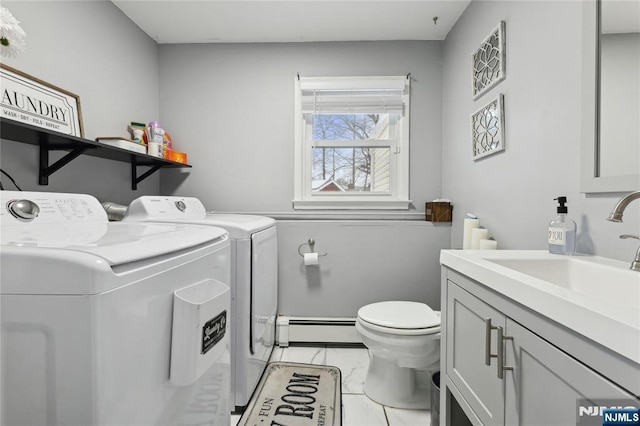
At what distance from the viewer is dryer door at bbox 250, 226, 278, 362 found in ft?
5.23

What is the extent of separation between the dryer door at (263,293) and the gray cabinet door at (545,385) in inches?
45.6

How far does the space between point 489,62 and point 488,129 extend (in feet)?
1.14

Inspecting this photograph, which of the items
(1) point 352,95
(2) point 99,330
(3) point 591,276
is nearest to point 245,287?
(2) point 99,330

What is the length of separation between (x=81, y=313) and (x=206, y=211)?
76.8 inches

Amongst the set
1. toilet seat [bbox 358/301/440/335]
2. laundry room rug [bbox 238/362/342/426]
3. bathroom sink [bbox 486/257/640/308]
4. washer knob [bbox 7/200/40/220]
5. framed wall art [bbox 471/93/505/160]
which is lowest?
laundry room rug [bbox 238/362/342/426]

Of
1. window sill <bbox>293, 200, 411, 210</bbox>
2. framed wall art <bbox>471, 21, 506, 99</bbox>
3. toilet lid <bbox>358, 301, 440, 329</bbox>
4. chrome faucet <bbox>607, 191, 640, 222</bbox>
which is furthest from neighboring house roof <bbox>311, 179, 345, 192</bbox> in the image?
chrome faucet <bbox>607, 191, 640, 222</bbox>

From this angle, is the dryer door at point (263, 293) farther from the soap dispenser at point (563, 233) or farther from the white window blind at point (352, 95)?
the soap dispenser at point (563, 233)

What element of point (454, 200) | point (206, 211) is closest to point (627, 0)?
point (454, 200)

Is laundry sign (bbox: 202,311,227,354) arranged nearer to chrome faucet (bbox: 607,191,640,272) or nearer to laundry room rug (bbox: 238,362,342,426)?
laundry room rug (bbox: 238,362,342,426)

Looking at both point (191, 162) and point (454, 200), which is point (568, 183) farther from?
point (191, 162)

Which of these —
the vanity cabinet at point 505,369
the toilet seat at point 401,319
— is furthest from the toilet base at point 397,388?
the vanity cabinet at point 505,369

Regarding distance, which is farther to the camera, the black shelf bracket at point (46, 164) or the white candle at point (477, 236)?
the white candle at point (477, 236)

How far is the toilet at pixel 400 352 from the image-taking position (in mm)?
1537

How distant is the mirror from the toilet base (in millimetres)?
1219
